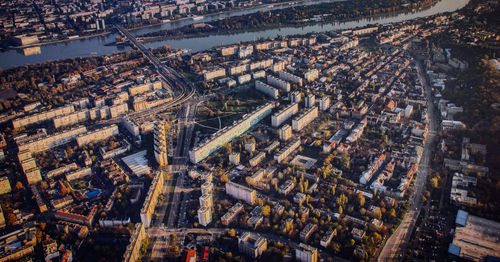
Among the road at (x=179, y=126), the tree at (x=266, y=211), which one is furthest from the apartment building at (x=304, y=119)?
the tree at (x=266, y=211)

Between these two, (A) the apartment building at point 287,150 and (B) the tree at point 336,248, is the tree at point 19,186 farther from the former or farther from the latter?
(B) the tree at point 336,248

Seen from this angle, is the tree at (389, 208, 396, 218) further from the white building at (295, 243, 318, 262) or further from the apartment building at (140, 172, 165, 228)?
the apartment building at (140, 172, 165, 228)

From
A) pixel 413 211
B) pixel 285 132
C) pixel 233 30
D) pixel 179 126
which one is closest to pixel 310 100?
pixel 285 132

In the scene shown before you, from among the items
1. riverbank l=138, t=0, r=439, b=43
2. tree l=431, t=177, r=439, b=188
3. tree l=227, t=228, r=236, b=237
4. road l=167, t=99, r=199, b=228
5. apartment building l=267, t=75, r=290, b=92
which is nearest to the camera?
tree l=227, t=228, r=236, b=237

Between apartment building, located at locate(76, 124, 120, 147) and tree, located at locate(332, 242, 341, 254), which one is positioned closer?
tree, located at locate(332, 242, 341, 254)

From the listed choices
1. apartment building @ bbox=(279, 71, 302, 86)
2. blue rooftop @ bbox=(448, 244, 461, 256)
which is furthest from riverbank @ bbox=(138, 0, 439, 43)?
blue rooftop @ bbox=(448, 244, 461, 256)

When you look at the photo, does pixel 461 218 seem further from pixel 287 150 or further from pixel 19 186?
pixel 19 186
